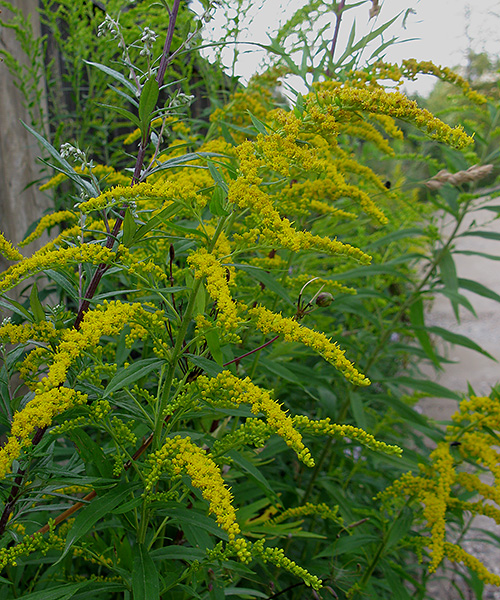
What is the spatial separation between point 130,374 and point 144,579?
17.2 inches

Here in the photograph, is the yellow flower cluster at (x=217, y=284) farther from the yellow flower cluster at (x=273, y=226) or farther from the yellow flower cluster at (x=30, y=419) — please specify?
the yellow flower cluster at (x=30, y=419)

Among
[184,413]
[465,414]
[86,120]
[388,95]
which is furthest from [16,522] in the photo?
[86,120]

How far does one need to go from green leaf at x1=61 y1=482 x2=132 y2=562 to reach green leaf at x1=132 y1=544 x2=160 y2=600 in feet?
0.45

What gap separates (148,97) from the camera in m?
1.03

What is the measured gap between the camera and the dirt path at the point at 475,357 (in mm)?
3966

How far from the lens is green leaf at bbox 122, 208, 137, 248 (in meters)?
1.02

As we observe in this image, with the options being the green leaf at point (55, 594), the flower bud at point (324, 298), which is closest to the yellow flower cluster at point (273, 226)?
the flower bud at point (324, 298)

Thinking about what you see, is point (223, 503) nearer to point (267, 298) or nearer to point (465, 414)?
point (267, 298)

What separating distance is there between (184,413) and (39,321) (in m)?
0.39

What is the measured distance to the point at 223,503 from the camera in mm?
861

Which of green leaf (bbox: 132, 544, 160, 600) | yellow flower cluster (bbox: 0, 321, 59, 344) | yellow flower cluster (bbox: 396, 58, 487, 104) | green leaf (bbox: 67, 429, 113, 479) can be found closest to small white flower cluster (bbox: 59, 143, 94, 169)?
yellow flower cluster (bbox: 0, 321, 59, 344)

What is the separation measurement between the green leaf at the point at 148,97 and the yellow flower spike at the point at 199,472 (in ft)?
2.33

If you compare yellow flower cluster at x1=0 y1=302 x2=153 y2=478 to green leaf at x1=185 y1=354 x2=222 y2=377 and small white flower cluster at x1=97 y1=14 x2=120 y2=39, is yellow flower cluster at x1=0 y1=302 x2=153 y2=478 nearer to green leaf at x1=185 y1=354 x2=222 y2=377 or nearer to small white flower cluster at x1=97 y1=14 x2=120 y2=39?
green leaf at x1=185 y1=354 x2=222 y2=377

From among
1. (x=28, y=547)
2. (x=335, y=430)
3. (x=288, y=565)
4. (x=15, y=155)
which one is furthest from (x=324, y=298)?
(x=15, y=155)
